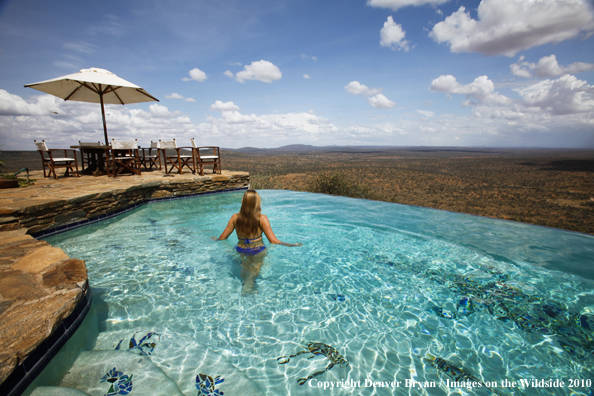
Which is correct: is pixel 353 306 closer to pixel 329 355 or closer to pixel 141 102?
pixel 329 355

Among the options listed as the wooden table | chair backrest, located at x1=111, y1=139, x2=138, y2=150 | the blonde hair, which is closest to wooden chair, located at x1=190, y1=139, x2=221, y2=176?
chair backrest, located at x1=111, y1=139, x2=138, y2=150

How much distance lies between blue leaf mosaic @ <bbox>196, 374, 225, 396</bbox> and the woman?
1.44 m

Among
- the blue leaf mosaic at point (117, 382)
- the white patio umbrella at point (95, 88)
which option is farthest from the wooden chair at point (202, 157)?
the blue leaf mosaic at point (117, 382)

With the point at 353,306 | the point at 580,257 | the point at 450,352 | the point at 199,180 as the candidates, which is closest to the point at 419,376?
the point at 450,352

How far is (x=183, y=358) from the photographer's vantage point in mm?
2479

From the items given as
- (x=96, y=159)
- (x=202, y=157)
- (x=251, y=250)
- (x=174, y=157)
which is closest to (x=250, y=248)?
(x=251, y=250)

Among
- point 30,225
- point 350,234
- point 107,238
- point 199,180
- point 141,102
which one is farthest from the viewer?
point 141,102

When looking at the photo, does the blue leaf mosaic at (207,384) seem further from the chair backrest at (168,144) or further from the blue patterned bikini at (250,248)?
the chair backrest at (168,144)

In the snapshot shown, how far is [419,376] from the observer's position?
237 centimetres

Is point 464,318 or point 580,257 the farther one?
point 580,257

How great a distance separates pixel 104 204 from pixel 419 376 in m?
7.43

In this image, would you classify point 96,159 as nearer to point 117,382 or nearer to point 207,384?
point 117,382

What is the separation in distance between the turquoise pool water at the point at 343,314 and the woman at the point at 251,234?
0.20 meters

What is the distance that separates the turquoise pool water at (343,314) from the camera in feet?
7.55
